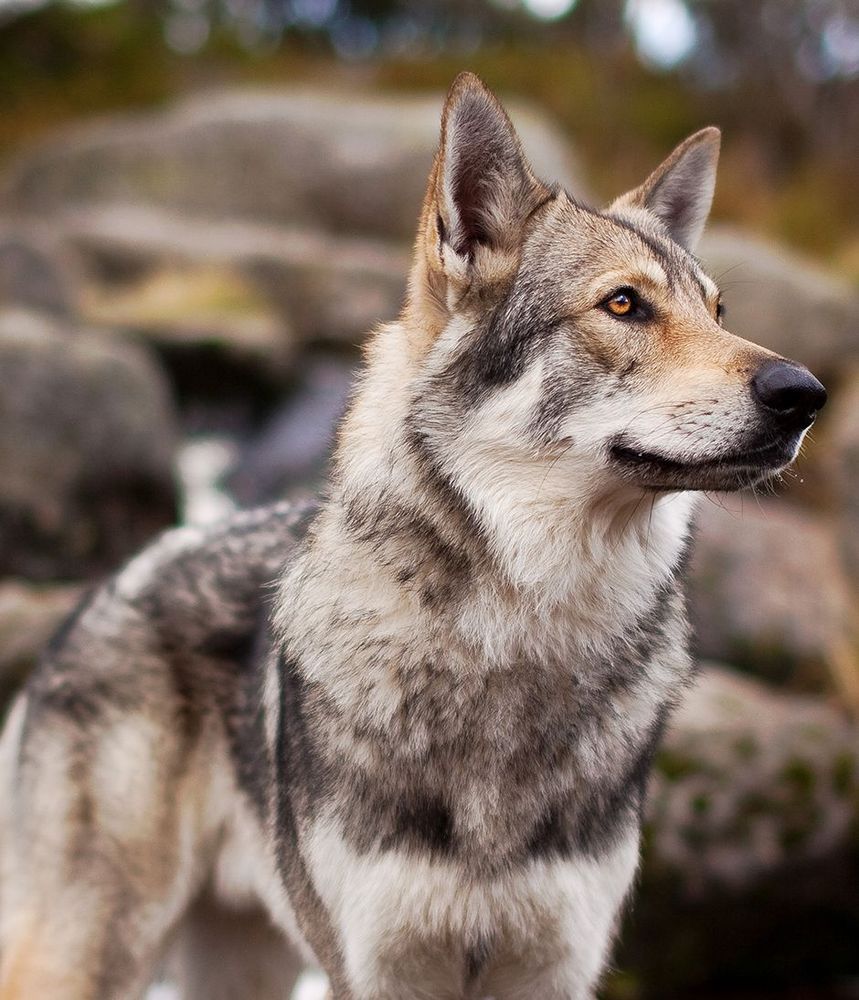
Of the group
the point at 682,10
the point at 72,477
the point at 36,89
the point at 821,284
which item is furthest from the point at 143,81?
the point at 72,477

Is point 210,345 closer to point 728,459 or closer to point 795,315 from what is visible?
point 795,315

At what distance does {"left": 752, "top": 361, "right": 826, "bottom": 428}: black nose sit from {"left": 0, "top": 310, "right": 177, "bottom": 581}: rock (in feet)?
22.6

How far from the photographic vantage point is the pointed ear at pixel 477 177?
10.2 ft

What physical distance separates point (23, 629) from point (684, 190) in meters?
4.05

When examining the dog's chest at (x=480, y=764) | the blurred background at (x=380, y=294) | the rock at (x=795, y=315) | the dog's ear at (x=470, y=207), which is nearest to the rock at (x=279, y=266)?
the blurred background at (x=380, y=294)

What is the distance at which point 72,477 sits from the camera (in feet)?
29.2

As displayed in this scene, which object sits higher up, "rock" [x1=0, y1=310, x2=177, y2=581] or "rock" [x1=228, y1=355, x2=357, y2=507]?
"rock" [x1=0, y1=310, x2=177, y2=581]

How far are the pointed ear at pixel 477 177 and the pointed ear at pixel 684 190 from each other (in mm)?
669

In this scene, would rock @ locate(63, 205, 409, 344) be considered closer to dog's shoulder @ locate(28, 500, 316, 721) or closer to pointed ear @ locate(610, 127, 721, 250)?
dog's shoulder @ locate(28, 500, 316, 721)

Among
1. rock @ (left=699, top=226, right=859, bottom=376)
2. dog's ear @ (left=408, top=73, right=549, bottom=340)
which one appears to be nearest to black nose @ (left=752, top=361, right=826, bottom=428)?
dog's ear @ (left=408, top=73, right=549, bottom=340)

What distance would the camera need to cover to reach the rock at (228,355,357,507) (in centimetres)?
1182

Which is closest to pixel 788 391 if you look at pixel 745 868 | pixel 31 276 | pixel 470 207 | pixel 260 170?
pixel 470 207

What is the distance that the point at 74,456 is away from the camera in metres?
8.98

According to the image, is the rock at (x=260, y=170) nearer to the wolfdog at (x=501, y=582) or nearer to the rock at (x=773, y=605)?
the rock at (x=773, y=605)
